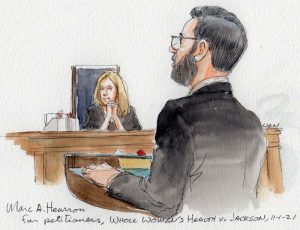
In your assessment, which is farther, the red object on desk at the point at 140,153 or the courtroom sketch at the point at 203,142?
the red object on desk at the point at 140,153

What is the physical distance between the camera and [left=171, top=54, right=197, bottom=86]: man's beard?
1.25m

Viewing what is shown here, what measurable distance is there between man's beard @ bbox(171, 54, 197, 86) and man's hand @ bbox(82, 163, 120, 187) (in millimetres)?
317

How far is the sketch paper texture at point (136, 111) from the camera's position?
1.24m

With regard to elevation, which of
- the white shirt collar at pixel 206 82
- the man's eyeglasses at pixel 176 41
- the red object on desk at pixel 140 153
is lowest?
the red object on desk at pixel 140 153

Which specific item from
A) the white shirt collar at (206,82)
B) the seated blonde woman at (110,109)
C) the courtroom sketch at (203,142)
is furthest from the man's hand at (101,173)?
the white shirt collar at (206,82)

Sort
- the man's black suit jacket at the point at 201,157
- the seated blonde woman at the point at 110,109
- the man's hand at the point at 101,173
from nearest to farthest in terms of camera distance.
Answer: the man's black suit jacket at the point at 201,157, the man's hand at the point at 101,173, the seated blonde woman at the point at 110,109

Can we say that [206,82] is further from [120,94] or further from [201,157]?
[120,94]

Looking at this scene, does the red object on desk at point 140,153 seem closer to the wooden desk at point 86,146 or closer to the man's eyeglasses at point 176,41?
the wooden desk at point 86,146

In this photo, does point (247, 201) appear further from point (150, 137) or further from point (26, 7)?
point (26, 7)

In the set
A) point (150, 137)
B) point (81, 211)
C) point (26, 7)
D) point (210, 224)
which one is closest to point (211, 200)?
point (210, 224)

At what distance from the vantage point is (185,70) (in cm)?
128

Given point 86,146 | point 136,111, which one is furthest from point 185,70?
point 86,146

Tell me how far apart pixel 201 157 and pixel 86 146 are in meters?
0.36

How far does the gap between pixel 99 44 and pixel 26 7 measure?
246 millimetres
